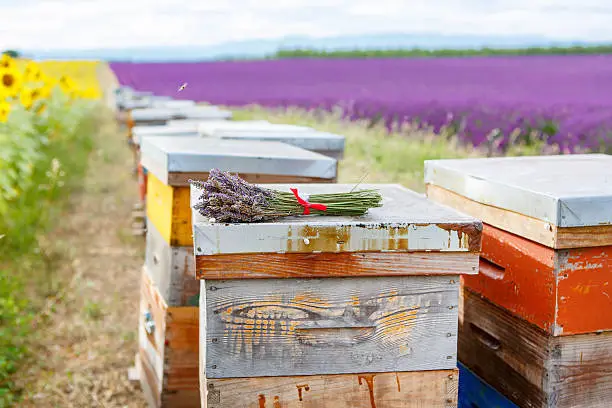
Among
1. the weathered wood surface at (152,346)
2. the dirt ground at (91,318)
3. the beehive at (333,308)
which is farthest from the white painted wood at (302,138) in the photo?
the beehive at (333,308)

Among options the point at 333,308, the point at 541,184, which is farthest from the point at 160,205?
the point at 541,184

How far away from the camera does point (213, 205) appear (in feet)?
7.07

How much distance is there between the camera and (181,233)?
121 inches

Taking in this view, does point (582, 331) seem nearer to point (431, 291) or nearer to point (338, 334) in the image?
point (431, 291)

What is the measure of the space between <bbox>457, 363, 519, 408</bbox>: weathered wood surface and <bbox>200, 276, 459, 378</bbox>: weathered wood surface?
54 centimetres

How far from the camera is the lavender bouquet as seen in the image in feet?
6.97

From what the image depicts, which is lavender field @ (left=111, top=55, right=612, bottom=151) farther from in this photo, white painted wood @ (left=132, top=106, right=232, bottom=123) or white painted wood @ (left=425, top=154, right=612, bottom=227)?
white painted wood @ (left=132, top=106, right=232, bottom=123)

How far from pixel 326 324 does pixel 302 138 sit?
6.71 ft

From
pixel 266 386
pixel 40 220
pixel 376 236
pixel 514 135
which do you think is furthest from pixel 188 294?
pixel 514 135

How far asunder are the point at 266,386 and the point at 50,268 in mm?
4123

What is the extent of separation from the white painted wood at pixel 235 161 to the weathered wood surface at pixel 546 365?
0.93 metres

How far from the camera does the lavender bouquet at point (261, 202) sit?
6.97 feet

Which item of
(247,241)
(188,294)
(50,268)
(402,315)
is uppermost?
(247,241)

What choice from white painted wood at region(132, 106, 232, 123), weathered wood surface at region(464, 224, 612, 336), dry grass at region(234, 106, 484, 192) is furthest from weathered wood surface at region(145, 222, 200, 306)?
white painted wood at region(132, 106, 232, 123)
